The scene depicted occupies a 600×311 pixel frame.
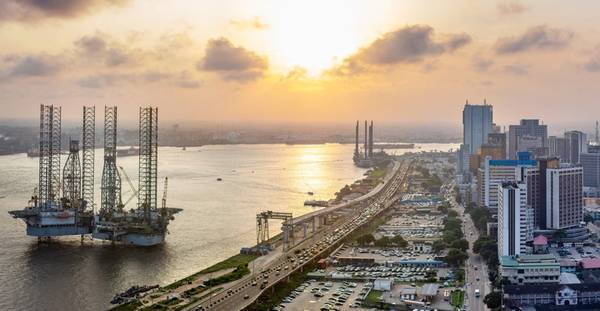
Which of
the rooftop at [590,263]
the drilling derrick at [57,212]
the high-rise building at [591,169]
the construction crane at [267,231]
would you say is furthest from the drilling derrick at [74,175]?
the high-rise building at [591,169]

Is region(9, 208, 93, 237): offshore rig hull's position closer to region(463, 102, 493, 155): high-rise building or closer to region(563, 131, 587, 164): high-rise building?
region(563, 131, 587, 164): high-rise building

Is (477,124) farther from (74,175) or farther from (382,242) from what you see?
(74,175)

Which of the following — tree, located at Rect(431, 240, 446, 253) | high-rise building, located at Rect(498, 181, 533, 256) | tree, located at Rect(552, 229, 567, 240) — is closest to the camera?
high-rise building, located at Rect(498, 181, 533, 256)

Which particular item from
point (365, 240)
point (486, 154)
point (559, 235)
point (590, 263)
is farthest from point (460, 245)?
point (486, 154)

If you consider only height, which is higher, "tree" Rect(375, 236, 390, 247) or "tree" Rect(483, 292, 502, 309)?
"tree" Rect(375, 236, 390, 247)

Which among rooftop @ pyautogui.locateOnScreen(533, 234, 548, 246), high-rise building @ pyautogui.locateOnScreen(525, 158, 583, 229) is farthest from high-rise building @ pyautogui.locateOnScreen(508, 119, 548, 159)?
rooftop @ pyautogui.locateOnScreen(533, 234, 548, 246)

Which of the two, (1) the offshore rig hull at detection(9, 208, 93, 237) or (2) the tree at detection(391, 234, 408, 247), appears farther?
(2) the tree at detection(391, 234, 408, 247)
